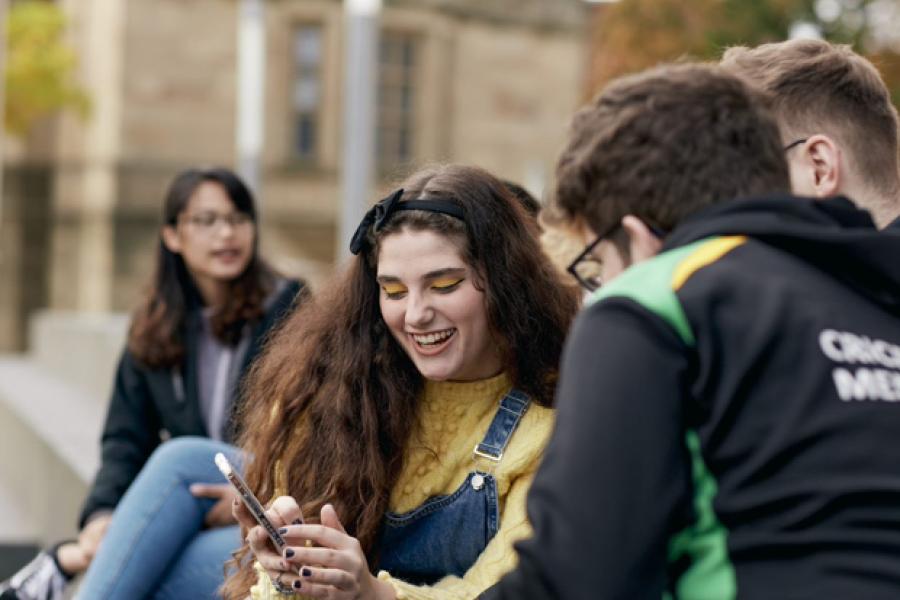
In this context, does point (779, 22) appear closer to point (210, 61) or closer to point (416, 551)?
point (416, 551)

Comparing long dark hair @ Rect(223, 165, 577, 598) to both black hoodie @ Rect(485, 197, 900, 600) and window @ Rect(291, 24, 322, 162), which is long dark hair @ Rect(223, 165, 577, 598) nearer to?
black hoodie @ Rect(485, 197, 900, 600)

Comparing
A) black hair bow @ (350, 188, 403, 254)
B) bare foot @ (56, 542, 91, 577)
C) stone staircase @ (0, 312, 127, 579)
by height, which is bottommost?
stone staircase @ (0, 312, 127, 579)

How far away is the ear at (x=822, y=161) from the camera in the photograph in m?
2.75

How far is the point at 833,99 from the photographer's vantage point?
284 centimetres

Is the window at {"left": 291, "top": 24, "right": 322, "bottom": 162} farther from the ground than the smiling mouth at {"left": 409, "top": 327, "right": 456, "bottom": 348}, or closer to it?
closer to it

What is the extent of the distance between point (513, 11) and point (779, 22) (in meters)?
14.5

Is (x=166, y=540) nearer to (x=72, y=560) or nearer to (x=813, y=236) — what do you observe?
(x=72, y=560)

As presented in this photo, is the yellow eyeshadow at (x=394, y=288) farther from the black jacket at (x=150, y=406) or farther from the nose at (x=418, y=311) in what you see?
the black jacket at (x=150, y=406)

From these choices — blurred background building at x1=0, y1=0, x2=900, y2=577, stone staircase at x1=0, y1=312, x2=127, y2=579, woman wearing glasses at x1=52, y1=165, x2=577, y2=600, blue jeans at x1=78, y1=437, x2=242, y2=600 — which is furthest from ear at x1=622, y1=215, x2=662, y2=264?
blurred background building at x1=0, y1=0, x2=900, y2=577

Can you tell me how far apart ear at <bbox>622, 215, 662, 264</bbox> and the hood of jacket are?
Answer: 36 mm

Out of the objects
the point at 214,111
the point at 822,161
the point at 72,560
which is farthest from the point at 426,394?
the point at 214,111

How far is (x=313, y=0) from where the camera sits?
77.6 feet

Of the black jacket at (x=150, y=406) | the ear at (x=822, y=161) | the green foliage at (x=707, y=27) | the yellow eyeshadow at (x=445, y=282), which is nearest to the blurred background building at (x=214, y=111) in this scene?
the green foliage at (x=707, y=27)

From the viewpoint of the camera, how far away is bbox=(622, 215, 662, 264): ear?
6.27 ft
